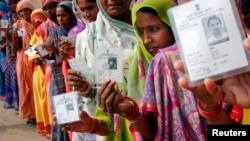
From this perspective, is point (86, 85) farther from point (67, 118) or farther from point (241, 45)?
point (241, 45)

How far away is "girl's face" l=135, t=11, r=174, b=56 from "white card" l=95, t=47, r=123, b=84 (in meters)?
0.18

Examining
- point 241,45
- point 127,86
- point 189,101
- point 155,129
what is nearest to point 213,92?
point 241,45

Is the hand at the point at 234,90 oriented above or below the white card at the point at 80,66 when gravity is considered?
below

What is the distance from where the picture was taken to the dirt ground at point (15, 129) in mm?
5500

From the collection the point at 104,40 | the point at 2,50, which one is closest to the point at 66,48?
the point at 104,40

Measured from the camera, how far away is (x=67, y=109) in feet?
→ 6.32

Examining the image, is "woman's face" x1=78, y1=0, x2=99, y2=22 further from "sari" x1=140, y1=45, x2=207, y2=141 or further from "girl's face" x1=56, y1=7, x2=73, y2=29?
"sari" x1=140, y1=45, x2=207, y2=141

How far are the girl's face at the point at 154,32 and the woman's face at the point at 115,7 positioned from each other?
1.21 feet

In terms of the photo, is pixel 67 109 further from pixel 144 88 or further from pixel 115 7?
pixel 115 7

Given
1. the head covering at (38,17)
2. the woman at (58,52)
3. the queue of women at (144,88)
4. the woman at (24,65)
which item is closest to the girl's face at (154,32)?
the queue of women at (144,88)

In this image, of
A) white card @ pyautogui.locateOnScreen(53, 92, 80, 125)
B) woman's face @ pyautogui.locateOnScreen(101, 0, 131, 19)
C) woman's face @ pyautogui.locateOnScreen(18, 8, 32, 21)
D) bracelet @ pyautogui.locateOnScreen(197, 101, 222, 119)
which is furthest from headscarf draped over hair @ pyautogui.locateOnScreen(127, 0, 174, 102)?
woman's face @ pyautogui.locateOnScreen(18, 8, 32, 21)

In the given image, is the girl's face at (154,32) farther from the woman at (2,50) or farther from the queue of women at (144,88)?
the woman at (2,50)

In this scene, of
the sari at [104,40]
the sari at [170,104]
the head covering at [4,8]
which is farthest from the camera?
the head covering at [4,8]

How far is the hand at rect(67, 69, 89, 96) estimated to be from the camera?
6.63 feet
